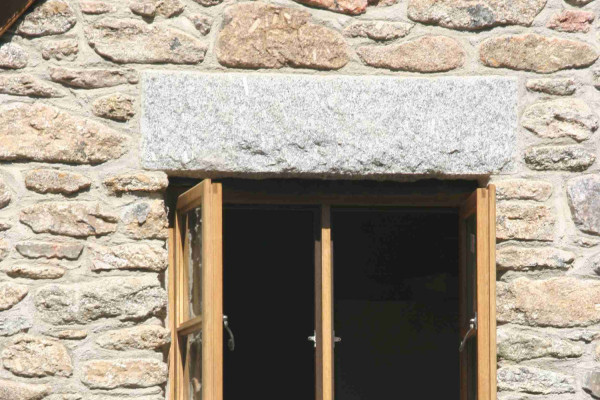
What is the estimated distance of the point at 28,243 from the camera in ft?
13.9

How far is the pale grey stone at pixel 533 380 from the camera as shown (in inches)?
171

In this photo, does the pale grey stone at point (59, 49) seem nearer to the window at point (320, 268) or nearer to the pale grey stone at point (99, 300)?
the window at point (320, 268)

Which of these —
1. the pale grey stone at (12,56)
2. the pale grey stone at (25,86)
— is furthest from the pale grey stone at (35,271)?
the pale grey stone at (12,56)

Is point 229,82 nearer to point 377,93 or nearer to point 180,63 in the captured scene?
point 180,63

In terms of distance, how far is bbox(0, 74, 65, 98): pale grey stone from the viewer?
4254mm

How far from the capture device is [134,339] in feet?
13.9

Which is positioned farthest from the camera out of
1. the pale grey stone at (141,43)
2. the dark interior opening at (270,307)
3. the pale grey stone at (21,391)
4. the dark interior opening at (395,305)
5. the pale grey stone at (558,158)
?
the dark interior opening at (270,307)

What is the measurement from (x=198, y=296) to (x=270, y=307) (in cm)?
230

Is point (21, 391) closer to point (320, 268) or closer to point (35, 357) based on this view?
point (35, 357)

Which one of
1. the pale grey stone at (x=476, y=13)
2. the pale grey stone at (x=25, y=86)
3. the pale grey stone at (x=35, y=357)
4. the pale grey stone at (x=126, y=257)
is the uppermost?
the pale grey stone at (x=476, y=13)

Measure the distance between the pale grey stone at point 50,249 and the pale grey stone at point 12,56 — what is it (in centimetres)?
63

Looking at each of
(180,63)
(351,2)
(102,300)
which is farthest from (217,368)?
(351,2)

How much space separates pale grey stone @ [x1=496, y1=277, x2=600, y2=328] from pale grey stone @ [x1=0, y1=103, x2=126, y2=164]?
1.50m

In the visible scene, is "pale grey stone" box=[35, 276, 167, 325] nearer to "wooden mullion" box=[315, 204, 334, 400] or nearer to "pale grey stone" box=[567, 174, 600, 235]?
"wooden mullion" box=[315, 204, 334, 400]
